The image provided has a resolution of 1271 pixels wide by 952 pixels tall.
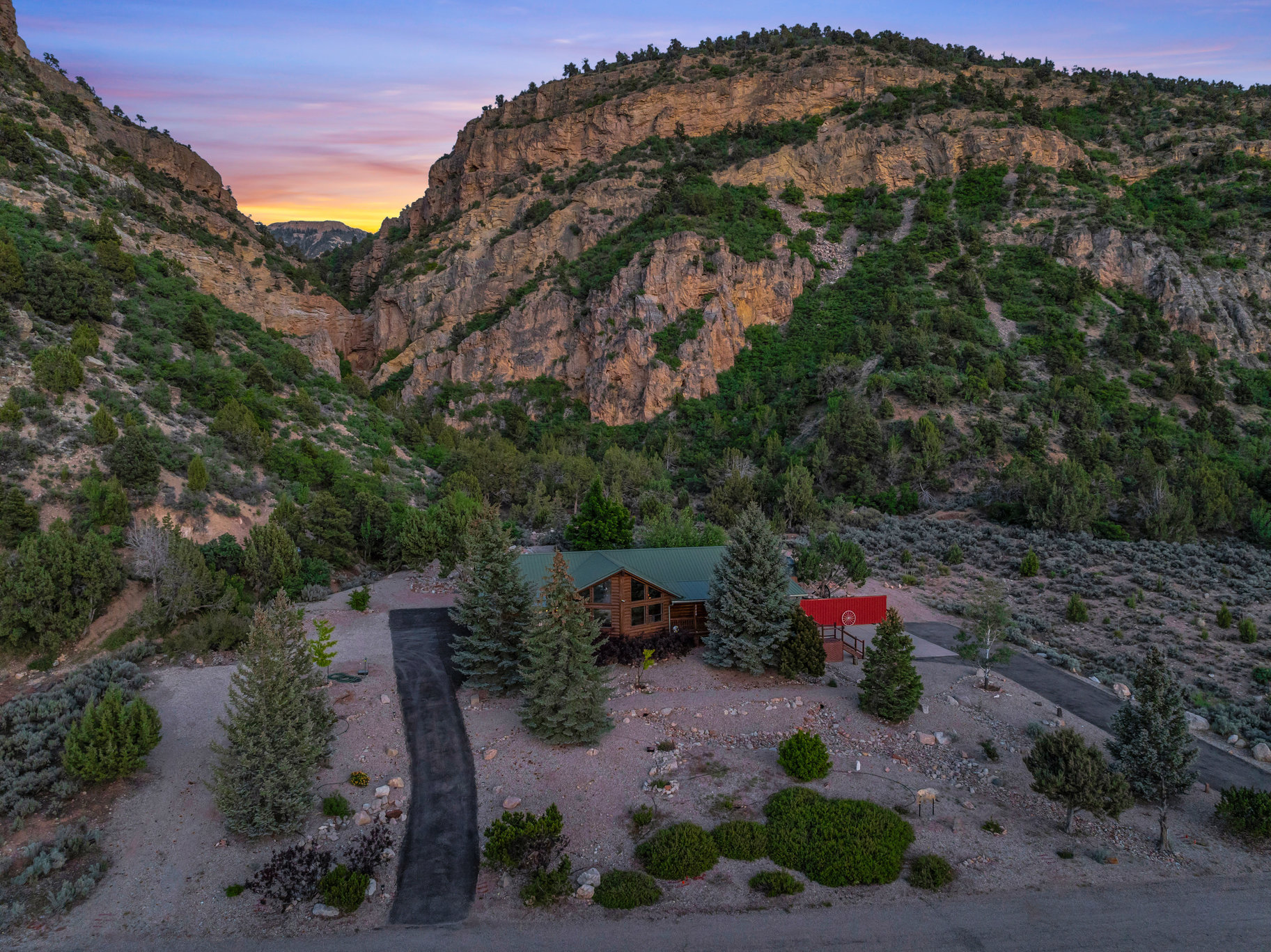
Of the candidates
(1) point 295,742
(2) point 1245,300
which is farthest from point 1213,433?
(1) point 295,742

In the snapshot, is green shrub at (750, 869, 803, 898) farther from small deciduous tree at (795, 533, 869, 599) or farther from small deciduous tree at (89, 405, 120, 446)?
small deciduous tree at (89, 405, 120, 446)

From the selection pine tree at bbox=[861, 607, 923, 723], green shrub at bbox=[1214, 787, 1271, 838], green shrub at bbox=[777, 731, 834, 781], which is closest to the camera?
green shrub at bbox=[1214, 787, 1271, 838]

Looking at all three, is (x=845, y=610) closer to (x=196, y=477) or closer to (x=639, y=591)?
(x=639, y=591)

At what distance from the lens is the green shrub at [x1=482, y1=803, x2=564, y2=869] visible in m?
12.5

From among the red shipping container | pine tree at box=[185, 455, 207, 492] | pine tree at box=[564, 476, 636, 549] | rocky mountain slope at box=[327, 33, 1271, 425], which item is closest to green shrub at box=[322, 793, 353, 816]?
the red shipping container

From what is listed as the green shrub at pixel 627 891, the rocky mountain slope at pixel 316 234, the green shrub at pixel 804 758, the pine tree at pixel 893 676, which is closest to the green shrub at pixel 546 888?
the green shrub at pixel 627 891

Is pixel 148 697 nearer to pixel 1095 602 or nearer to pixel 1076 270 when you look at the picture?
pixel 1095 602

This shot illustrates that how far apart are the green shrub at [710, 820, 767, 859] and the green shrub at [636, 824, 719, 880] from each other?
18 centimetres

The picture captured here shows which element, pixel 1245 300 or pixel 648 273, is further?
pixel 648 273

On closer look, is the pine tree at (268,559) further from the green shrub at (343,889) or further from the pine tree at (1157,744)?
the pine tree at (1157,744)

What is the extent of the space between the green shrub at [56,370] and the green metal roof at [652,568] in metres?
24.0

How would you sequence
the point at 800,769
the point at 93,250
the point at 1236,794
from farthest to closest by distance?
the point at 93,250 → the point at 800,769 → the point at 1236,794

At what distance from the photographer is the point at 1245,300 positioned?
2311 inches

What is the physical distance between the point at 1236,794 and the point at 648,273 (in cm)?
6039
